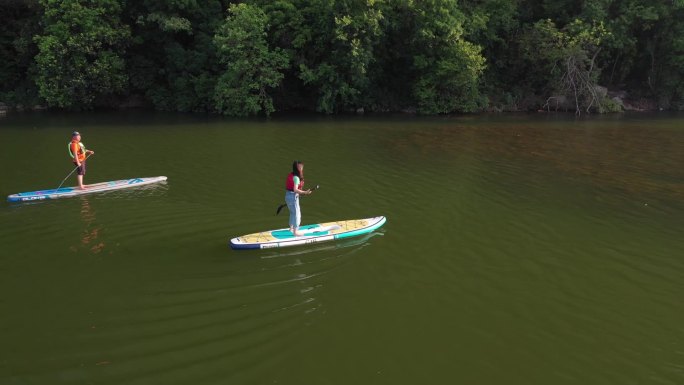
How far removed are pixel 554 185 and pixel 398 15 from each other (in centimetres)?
2132

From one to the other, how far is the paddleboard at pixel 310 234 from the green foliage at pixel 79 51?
85.0ft

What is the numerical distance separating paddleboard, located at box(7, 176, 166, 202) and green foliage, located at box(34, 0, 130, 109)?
65.1ft

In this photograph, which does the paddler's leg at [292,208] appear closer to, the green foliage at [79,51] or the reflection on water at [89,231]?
the reflection on water at [89,231]

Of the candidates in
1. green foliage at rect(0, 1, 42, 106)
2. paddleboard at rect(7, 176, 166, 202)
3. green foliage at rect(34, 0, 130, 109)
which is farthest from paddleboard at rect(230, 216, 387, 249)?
green foliage at rect(0, 1, 42, 106)

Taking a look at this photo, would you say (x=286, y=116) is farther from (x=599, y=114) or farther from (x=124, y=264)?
(x=124, y=264)

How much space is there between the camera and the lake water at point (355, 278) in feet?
20.9

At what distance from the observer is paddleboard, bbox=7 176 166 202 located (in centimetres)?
1297

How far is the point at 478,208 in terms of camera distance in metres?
12.8

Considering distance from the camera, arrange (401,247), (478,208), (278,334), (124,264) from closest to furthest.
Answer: (278,334) < (124,264) < (401,247) < (478,208)

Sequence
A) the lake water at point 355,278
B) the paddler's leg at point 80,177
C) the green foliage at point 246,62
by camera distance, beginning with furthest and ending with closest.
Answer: the green foliage at point 246,62
the paddler's leg at point 80,177
the lake water at point 355,278

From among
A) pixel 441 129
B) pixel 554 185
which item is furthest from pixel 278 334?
pixel 441 129

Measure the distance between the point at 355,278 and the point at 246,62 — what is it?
23787mm

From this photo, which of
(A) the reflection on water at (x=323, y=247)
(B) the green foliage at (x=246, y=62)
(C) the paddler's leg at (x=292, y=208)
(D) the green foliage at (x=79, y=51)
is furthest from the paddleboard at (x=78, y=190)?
(D) the green foliage at (x=79, y=51)

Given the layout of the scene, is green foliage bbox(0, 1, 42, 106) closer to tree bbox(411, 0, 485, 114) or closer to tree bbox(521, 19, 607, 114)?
tree bbox(411, 0, 485, 114)
